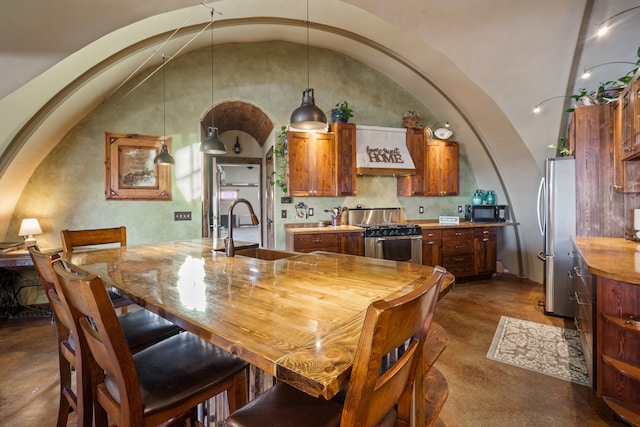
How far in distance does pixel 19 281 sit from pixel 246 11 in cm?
411

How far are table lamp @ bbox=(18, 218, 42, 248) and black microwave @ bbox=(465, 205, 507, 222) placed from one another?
5.94 meters

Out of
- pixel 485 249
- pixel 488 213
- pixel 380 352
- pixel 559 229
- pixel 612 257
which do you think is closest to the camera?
pixel 380 352

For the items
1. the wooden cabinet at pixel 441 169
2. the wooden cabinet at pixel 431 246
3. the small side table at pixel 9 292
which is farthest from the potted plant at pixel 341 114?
the small side table at pixel 9 292

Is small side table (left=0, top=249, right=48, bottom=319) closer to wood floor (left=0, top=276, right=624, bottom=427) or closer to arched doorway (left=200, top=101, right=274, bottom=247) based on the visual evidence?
wood floor (left=0, top=276, right=624, bottom=427)

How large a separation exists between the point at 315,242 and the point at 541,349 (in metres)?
2.51

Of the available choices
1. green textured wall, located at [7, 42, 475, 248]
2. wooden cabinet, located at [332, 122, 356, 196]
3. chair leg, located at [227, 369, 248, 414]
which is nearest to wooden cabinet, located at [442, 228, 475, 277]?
green textured wall, located at [7, 42, 475, 248]

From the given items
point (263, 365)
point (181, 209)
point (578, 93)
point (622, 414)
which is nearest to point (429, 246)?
point (578, 93)

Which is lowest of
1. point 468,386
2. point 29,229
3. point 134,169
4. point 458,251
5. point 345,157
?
point 468,386

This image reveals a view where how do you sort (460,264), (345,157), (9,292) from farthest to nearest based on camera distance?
(460,264), (345,157), (9,292)

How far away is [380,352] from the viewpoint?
0.63m

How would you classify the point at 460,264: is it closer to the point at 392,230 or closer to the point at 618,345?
the point at 392,230

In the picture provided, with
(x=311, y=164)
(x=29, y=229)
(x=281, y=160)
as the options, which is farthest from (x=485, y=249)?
(x=29, y=229)

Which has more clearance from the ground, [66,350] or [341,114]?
[341,114]

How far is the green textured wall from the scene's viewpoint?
363 cm
